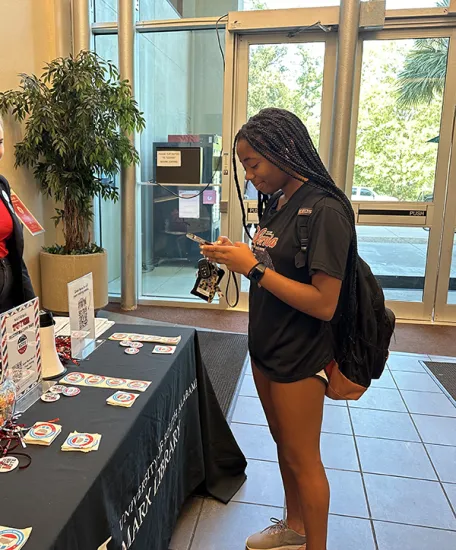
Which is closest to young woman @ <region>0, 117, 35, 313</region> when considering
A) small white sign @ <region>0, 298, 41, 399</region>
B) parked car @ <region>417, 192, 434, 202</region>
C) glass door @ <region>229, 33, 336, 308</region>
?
small white sign @ <region>0, 298, 41, 399</region>

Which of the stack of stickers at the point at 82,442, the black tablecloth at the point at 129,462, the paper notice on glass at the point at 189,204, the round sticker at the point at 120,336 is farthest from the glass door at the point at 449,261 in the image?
the stack of stickers at the point at 82,442

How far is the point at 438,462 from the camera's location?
2174 mm

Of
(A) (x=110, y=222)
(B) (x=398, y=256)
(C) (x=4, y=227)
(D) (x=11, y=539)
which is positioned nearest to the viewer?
(D) (x=11, y=539)

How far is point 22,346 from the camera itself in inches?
42.9

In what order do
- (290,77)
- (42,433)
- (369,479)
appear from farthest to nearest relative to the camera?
(290,77), (369,479), (42,433)

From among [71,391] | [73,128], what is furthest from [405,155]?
[71,391]

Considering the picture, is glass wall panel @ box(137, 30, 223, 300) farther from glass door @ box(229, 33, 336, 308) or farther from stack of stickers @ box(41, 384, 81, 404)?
Answer: stack of stickers @ box(41, 384, 81, 404)

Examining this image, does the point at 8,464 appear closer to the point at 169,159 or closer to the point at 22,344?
the point at 22,344

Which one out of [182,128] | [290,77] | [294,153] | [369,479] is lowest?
[369,479]

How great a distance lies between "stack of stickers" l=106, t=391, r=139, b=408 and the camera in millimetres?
1169

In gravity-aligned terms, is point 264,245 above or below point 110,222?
above

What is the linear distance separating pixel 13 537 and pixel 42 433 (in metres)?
0.30

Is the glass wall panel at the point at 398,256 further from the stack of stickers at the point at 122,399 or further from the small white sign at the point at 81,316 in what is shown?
the stack of stickers at the point at 122,399

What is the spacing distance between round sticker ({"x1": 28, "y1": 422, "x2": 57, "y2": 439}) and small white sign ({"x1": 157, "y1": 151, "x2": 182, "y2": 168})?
3664mm
